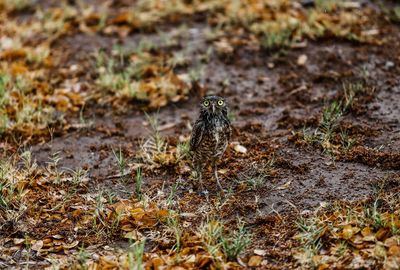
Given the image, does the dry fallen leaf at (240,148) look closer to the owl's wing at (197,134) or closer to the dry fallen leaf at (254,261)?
the owl's wing at (197,134)

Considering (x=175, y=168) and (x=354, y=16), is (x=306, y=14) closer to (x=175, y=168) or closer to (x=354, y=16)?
(x=354, y=16)

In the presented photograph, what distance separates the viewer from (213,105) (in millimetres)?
4883

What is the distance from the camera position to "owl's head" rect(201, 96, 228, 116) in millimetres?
4895

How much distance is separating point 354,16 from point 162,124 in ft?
11.6

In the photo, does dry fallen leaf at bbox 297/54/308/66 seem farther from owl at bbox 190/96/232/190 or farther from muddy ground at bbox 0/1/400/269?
owl at bbox 190/96/232/190

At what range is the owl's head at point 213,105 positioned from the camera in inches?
193

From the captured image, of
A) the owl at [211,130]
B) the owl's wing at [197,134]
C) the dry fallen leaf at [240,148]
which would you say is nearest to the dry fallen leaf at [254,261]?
the owl at [211,130]

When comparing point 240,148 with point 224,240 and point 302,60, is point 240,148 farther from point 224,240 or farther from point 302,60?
point 302,60

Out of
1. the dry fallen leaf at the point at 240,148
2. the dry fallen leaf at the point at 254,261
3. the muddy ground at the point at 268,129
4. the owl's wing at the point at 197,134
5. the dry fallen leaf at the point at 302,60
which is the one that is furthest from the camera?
the dry fallen leaf at the point at 302,60

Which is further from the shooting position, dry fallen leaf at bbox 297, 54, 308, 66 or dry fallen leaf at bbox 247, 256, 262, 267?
dry fallen leaf at bbox 297, 54, 308, 66

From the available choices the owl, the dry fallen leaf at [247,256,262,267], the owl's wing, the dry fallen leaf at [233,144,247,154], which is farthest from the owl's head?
the dry fallen leaf at [247,256,262,267]

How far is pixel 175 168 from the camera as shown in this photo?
5578 millimetres

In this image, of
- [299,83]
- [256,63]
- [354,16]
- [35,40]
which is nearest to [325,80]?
[299,83]

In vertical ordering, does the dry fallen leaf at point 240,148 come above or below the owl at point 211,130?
below
